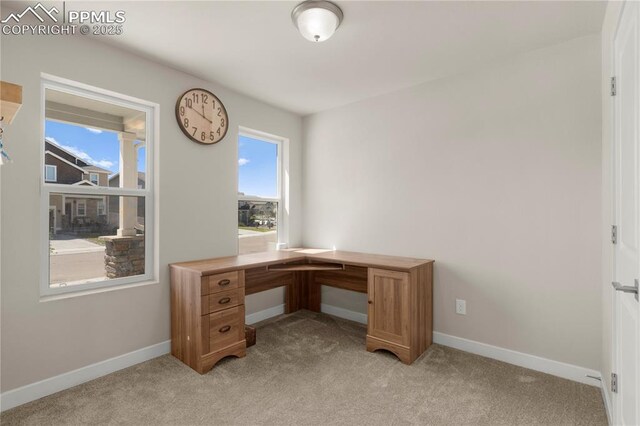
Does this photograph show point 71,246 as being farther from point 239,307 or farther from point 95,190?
point 239,307

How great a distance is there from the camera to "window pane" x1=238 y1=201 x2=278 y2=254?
352 cm

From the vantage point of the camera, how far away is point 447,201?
9.47 ft

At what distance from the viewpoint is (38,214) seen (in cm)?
209

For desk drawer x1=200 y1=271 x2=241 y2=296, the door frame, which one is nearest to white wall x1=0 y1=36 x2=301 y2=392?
desk drawer x1=200 y1=271 x2=241 y2=296

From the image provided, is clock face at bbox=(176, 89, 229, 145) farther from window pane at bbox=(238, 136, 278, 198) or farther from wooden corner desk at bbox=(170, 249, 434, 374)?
wooden corner desk at bbox=(170, 249, 434, 374)

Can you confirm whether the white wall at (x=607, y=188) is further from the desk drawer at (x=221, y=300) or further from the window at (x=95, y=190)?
the window at (x=95, y=190)

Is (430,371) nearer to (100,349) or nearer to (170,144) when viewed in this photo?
(100,349)

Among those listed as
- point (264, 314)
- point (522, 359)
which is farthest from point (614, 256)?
point (264, 314)

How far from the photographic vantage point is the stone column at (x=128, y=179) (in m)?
2.58

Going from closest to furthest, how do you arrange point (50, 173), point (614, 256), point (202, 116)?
point (614, 256)
point (50, 173)
point (202, 116)

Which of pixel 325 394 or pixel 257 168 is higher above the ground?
pixel 257 168

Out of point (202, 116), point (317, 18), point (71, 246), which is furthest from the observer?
point (202, 116)

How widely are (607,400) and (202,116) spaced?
11.8 feet

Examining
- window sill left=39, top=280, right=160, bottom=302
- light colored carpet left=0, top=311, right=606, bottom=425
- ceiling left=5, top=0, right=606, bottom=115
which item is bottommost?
light colored carpet left=0, top=311, right=606, bottom=425
